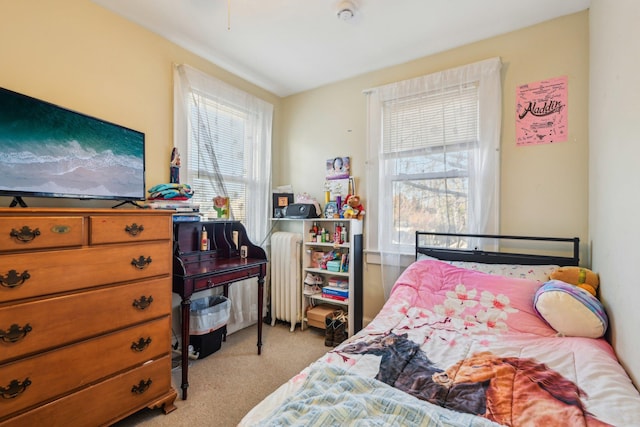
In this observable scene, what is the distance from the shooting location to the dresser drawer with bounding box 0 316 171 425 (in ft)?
3.91

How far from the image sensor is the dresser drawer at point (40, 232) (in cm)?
117

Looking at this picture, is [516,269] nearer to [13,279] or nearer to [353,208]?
Answer: [353,208]

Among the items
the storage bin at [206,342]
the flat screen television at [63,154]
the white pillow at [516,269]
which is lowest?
the storage bin at [206,342]

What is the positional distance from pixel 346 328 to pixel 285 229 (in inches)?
51.7

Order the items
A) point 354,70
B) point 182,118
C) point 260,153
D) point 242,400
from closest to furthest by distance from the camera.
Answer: point 242,400
point 182,118
point 354,70
point 260,153

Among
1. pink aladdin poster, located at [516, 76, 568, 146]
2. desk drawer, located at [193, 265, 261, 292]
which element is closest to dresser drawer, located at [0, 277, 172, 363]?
desk drawer, located at [193, 265, 261, 292]

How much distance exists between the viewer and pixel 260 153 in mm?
3080

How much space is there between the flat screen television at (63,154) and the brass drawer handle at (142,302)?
670 mm

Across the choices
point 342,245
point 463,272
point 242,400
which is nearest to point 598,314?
point 463,272

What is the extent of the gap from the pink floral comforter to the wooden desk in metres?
1.10

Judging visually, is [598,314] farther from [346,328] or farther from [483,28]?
[483,28]

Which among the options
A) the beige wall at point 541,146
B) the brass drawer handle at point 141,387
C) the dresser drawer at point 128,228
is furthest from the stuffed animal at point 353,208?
the brass drawer handle at point 141,387

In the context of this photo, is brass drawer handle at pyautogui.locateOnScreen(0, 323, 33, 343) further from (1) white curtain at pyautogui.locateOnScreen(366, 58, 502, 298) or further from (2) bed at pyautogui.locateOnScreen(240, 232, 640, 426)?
(1) white curtain at pyautogui.locateOnScreen(366, 58, 502, 298)

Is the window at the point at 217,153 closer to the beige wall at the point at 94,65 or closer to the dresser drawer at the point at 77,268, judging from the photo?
the beige wall at the point at 94,65
